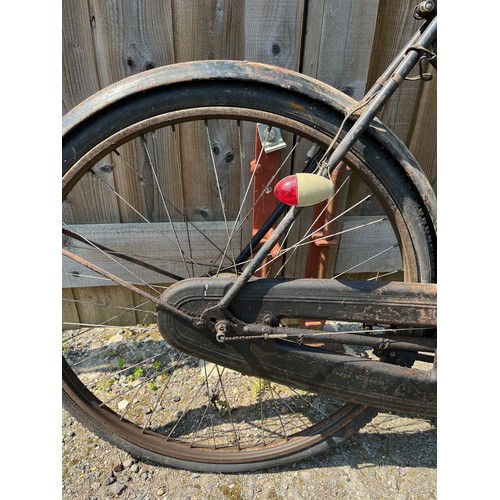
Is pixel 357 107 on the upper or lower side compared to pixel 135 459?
upper

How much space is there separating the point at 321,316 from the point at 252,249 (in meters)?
0.38

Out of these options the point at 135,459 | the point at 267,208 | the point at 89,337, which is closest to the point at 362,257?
the point at 267,208

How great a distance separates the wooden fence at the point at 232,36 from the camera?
1.38 m

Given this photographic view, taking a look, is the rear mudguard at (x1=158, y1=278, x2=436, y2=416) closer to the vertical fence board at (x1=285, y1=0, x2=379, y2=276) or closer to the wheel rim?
the wheel rim

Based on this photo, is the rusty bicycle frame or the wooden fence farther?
the wooden fence

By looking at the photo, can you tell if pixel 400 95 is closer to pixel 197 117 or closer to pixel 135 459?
pixel 197 117

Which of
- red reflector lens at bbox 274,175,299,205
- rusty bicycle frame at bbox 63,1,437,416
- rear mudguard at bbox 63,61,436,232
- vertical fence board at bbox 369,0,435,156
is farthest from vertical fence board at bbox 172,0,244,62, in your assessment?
red reflector lens at bbox 274,175,299,205

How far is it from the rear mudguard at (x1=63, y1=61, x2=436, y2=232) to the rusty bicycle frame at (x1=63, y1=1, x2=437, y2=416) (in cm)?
9

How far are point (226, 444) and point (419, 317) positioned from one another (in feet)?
2.89

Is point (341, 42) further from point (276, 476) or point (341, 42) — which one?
point (276, 476)

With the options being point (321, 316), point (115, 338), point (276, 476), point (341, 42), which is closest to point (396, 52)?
point (341, 42)

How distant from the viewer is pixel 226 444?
1522mm

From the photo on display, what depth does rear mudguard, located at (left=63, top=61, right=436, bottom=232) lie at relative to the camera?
1.08 m

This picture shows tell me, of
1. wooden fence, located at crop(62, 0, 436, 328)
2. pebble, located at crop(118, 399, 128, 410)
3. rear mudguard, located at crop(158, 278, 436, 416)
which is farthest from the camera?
pebble, located at crop(118, 399, 128, 410)
